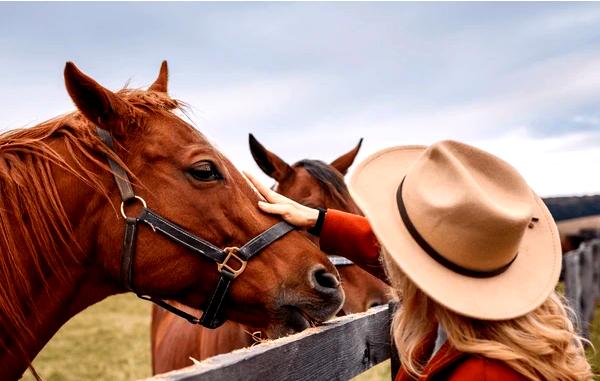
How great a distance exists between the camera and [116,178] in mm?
2506

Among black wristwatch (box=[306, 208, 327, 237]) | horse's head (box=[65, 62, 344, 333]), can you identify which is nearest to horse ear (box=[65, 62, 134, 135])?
horse's head (box=[65, 62, 344, 333])

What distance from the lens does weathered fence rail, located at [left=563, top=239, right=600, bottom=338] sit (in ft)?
24.5

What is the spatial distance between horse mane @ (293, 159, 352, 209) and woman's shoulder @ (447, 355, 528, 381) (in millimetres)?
2861

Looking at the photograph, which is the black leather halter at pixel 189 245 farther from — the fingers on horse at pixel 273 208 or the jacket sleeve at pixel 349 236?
the jacket sleeve at pixel 349 236

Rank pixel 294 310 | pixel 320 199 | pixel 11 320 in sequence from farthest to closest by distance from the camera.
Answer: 1. pixel 320 199
2. pixel 294 310
3. pixel 11 320

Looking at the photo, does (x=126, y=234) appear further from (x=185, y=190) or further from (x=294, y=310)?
(x=294, y=310)

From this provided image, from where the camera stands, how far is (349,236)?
249cm

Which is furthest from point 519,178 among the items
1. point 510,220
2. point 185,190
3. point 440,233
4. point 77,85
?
point 77,85

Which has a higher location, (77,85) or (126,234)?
(77,85)

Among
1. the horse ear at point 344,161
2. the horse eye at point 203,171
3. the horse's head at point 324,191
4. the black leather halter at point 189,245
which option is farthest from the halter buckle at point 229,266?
the horse ear at point 344,161

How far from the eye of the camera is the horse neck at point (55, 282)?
7.87 ft

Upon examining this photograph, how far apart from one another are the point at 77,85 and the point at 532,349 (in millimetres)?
2052

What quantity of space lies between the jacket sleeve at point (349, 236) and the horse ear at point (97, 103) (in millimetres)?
1034

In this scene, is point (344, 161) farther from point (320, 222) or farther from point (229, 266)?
point (229, 266)
